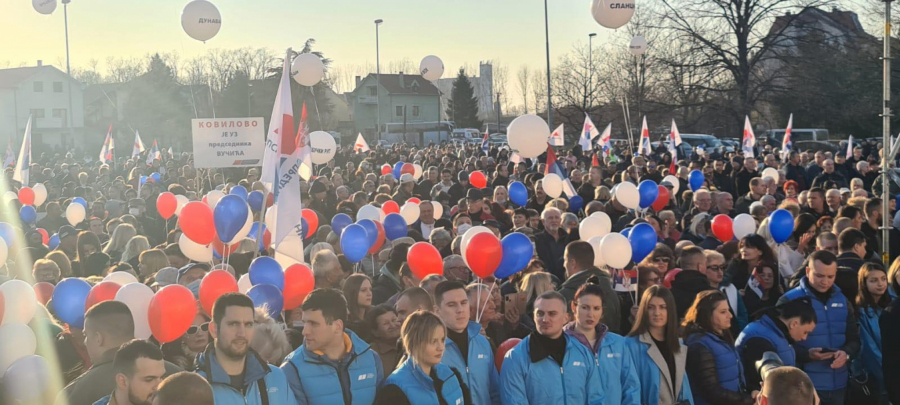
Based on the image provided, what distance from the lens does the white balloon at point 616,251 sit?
7.25m

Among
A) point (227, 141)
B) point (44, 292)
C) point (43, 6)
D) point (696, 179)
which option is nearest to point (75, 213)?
point (227, 141)

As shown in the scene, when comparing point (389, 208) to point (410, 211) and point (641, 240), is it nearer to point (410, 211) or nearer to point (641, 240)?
point (410, 211)

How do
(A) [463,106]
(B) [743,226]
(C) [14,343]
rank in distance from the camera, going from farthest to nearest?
1. (A) [463,106]
2. (B) [743,226]
3. (C) [14,343]

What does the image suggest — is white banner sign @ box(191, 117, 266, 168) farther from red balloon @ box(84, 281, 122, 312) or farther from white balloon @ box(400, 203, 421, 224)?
red balloon @ box(84, 281, 122, 312)

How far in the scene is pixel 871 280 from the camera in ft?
20.7

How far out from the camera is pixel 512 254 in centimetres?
673

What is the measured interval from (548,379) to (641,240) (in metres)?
3.33

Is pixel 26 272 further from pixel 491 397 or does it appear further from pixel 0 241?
pixel 491 397

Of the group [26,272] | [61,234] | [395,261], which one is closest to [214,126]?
[61,234]

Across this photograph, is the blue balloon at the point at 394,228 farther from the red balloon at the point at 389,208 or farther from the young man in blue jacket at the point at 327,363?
the young man in blue jacket at the point at 327,363

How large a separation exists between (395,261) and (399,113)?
249ft

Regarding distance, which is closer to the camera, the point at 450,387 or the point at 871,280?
the point at 450,387

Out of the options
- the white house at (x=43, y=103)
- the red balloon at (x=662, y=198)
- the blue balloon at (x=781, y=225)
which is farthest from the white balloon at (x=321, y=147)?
the white house at (x=43, y=103)

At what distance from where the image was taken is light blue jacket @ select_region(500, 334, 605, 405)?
4.74 m
